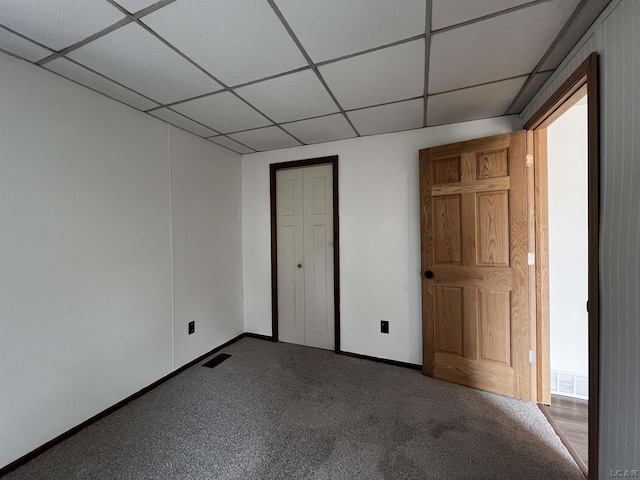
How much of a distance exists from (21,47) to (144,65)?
574mm

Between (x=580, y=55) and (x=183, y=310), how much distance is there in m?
3.38

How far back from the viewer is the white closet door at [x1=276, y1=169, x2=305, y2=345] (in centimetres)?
319

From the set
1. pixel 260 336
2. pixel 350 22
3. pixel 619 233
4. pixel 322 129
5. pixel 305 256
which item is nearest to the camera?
pixel 619 233

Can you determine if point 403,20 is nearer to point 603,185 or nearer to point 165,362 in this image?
point 603,185

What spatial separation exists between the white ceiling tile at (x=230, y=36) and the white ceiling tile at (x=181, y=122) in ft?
2.74

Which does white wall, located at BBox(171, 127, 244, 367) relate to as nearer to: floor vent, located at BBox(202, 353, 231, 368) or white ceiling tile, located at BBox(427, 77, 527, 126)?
floor vent, located at BBox(202, 353, 231, 368)

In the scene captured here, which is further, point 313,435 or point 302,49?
point 313,435

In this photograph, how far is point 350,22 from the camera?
1.27 metres

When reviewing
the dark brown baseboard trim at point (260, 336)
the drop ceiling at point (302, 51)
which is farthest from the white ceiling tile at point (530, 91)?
the dark brown baseboard trim at point (260, 336)

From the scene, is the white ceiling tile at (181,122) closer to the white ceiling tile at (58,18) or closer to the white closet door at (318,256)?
the white ceiling tile at (58,18)

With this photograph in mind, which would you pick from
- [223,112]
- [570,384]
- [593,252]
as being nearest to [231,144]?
[223,112]

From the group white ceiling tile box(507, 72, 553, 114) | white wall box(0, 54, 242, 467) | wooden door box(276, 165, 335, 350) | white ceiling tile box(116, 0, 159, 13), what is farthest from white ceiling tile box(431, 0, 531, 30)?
white wall box(0, 54, 242, 467)

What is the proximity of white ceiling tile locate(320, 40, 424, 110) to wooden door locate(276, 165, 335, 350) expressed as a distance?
111cm

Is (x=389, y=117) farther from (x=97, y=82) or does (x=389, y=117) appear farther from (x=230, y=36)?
(x=97, y=82)
